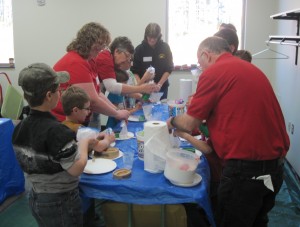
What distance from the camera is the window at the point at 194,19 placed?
447 cm

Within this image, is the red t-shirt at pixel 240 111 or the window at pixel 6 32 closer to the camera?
the red t-shirt at pixel 240 111

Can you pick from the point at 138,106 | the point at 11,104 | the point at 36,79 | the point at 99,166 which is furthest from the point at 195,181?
the point at 11,104

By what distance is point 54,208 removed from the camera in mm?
1290

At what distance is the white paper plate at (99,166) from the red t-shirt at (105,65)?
3.42 feet

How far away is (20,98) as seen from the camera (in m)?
3.50

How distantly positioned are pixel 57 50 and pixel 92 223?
326cm

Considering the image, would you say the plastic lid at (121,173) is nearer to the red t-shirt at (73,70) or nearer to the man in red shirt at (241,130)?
the man in red shirt at (241,130)

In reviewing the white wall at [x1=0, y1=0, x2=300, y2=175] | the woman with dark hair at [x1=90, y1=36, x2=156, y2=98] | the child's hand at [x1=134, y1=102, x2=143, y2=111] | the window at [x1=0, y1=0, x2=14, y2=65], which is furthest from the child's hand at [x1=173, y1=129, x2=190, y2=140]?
the window at [x1=0, y1=0, x2=14, y2=65]

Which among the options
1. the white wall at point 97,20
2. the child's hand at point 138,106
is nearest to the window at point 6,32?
the white wall at point 97,20

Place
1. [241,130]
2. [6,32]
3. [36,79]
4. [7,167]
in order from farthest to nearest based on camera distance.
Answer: [6,32] → [7,167] → [241,130] → [36,79]

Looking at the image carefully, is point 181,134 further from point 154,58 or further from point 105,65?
point 154,58

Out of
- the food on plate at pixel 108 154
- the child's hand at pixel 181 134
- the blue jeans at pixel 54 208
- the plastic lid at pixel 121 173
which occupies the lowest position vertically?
the blue jeans at pixel 54 208

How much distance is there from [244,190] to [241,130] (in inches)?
11.1

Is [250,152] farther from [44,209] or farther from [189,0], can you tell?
[189,0]
